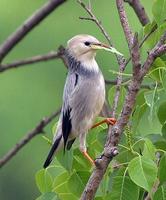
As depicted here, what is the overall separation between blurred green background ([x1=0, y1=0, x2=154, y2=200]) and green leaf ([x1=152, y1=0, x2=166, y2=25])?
7489 millimetres

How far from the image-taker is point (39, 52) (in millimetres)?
11148

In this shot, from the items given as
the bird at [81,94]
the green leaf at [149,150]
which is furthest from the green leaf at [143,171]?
the bird at [81,94]

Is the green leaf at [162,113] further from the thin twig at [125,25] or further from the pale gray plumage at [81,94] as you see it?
the pale gray plumage at [81,94]

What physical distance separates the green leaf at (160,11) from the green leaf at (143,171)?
0.36 m

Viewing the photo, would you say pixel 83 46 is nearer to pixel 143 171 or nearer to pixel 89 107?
pixel 89 107

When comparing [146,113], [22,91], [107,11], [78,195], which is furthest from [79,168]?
[22,91]

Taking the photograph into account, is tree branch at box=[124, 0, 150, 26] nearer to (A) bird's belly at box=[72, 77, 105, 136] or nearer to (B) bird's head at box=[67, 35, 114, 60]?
(B) bird's head at box=[67, 35, 114, 60]

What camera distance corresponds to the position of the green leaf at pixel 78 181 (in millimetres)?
2463

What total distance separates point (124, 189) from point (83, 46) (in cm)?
71

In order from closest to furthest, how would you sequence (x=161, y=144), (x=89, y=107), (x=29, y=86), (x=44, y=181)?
(x=161, y=144), (x=44, y=181), (x=89, y=107), (x=29, y=86)

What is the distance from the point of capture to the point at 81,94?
111 inches

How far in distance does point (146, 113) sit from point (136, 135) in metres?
0.07

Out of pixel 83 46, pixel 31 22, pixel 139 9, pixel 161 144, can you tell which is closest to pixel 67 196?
pixel 161 144

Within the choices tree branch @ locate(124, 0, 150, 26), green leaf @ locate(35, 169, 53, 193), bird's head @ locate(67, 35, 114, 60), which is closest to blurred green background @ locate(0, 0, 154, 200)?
tree branch @ locate(124, 0, 150, 26)
